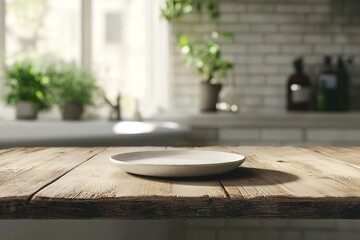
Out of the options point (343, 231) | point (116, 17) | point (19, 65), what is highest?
point (116, 17)

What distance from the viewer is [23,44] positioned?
12.4ft

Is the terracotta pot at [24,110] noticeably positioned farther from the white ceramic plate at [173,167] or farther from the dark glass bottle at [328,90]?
the white ceramic plate at [173,167]

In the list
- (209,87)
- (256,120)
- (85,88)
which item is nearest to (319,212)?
(256,120)

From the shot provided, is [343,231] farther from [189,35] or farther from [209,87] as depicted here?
[189,35]

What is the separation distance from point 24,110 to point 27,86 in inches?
7.0

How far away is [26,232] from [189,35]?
2.43 m

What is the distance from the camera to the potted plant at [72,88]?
350cm

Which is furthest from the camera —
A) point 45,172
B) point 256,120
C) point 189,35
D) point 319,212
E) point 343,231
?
point 189,35

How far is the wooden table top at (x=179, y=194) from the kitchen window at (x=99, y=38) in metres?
2.59

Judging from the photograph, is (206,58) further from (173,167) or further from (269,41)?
(173,167)

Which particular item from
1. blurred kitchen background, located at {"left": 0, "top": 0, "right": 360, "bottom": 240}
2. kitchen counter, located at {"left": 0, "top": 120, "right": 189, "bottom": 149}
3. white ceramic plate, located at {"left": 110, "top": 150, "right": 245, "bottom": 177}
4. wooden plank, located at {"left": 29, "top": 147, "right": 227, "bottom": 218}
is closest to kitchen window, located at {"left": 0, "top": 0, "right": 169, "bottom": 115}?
blurred kitchen background, located at {"left": 0, "top": 0, "right": 360, "bottom": 240}

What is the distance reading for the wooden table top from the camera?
34.2 inches

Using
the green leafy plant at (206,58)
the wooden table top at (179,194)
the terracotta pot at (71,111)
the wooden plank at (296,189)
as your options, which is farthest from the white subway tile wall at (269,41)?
the wooden table top at (179,194)

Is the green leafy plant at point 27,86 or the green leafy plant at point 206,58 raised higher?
the green leafy plant at point 206,58
